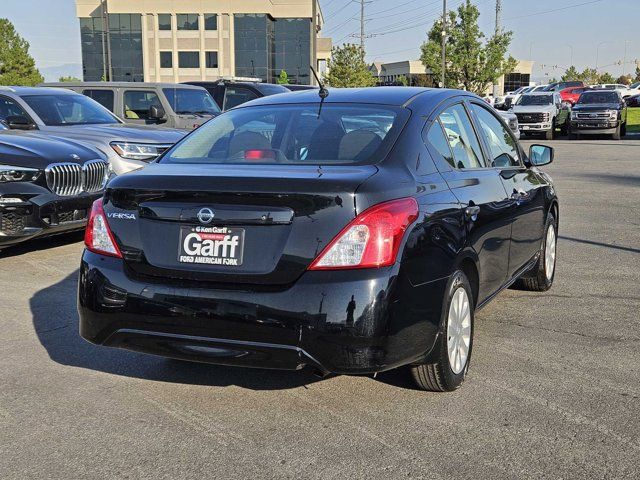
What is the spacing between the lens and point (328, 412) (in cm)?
388

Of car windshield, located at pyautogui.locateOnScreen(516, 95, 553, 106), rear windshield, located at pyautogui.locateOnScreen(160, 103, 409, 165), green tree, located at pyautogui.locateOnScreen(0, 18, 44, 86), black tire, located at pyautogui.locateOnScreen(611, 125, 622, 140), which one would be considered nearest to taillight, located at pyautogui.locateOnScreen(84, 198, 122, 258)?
rear windshield, located at pyautogui.locateOnScreen(160, 103, 409, 165)

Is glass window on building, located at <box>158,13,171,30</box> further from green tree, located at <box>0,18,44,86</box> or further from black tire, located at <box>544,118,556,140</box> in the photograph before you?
black tire, located at <box>544,118,556,140</box>

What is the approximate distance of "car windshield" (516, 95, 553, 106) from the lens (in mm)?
29484

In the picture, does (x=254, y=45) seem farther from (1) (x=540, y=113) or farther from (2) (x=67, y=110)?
(2) (x=67, y=110)

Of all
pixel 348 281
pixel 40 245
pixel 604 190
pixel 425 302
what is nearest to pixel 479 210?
pixel 425 302

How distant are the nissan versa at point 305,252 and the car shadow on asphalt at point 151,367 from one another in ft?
1.52

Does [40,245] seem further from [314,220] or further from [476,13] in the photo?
[476,13]

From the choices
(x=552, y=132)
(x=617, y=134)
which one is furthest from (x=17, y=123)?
(x=617, y=134)

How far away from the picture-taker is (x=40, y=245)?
8.60 meters

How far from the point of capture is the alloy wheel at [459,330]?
13.1 feet

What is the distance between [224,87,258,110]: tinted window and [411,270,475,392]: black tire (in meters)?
13.6

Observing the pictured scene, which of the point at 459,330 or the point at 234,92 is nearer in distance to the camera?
the point at 459,330

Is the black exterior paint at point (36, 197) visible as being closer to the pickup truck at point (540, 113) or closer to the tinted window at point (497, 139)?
the tinted window at point (497, 139)

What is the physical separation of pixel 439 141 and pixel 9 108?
792cm
